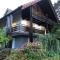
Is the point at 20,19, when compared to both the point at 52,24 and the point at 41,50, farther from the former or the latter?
the point at 41,50

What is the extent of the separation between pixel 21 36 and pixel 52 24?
493 centimetres

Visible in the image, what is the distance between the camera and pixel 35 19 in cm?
2638

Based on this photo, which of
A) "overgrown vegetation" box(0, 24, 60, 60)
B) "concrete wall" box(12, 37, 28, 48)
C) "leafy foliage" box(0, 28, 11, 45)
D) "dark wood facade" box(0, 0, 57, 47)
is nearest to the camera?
"overgrown vegetation" box(0, 24, 60, 60)

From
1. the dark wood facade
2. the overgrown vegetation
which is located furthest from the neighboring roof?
the overgrown vegetation

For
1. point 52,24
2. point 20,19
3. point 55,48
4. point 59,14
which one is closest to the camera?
point 55,48

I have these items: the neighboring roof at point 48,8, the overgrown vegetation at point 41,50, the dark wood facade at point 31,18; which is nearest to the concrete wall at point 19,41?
the dark wood facade at point 31,18

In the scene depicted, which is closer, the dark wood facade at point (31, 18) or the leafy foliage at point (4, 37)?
the dark wood facade at point (31, 18)

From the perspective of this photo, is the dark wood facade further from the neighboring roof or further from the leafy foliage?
the leafy foliage

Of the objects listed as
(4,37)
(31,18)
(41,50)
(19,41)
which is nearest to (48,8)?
(31,18)

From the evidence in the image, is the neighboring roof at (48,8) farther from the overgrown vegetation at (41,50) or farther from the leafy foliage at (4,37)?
the overgrown vegetation at (41,50)

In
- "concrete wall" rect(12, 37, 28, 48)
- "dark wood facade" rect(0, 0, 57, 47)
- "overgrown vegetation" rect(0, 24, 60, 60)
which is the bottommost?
"overgrown vegetation" rect(0, 24, 60, 60)

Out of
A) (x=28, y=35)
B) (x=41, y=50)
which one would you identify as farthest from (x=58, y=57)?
(x=28, y=35)

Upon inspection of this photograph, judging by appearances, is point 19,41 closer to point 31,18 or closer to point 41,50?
point 31,18

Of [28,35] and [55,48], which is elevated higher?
[28,35]
